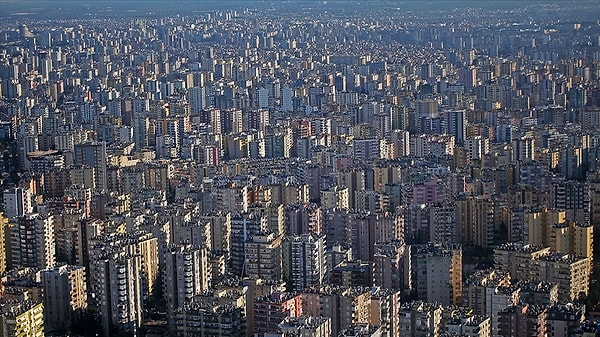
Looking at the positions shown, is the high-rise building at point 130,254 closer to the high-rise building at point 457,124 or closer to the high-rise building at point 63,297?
the high-rise building at point 63,297

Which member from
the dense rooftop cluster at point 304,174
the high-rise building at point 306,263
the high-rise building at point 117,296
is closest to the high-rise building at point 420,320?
the dense rooftop cluster at point 304,174

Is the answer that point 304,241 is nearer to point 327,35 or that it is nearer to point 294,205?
point 294,205

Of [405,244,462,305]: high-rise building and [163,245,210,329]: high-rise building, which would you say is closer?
[163,245,210,329]: high-rise building

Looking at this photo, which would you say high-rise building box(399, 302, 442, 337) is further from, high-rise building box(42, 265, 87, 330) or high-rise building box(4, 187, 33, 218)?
high-rise building box(4, 187, 33, 218)

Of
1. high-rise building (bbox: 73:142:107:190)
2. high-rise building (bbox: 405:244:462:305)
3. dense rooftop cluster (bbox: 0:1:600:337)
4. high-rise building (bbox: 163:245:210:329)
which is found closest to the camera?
dense rooftop cluster (bbox: 0:1:600:337)

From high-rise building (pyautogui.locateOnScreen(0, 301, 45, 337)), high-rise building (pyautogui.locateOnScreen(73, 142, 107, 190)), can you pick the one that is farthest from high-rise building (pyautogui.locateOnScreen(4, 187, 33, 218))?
high-rise building (pyautogui.locateOnScreen(0, 301, 45, 337))

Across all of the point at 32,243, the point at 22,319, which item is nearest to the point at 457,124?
the point at 32,243

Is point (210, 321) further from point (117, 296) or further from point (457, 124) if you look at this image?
point (457, 124)
